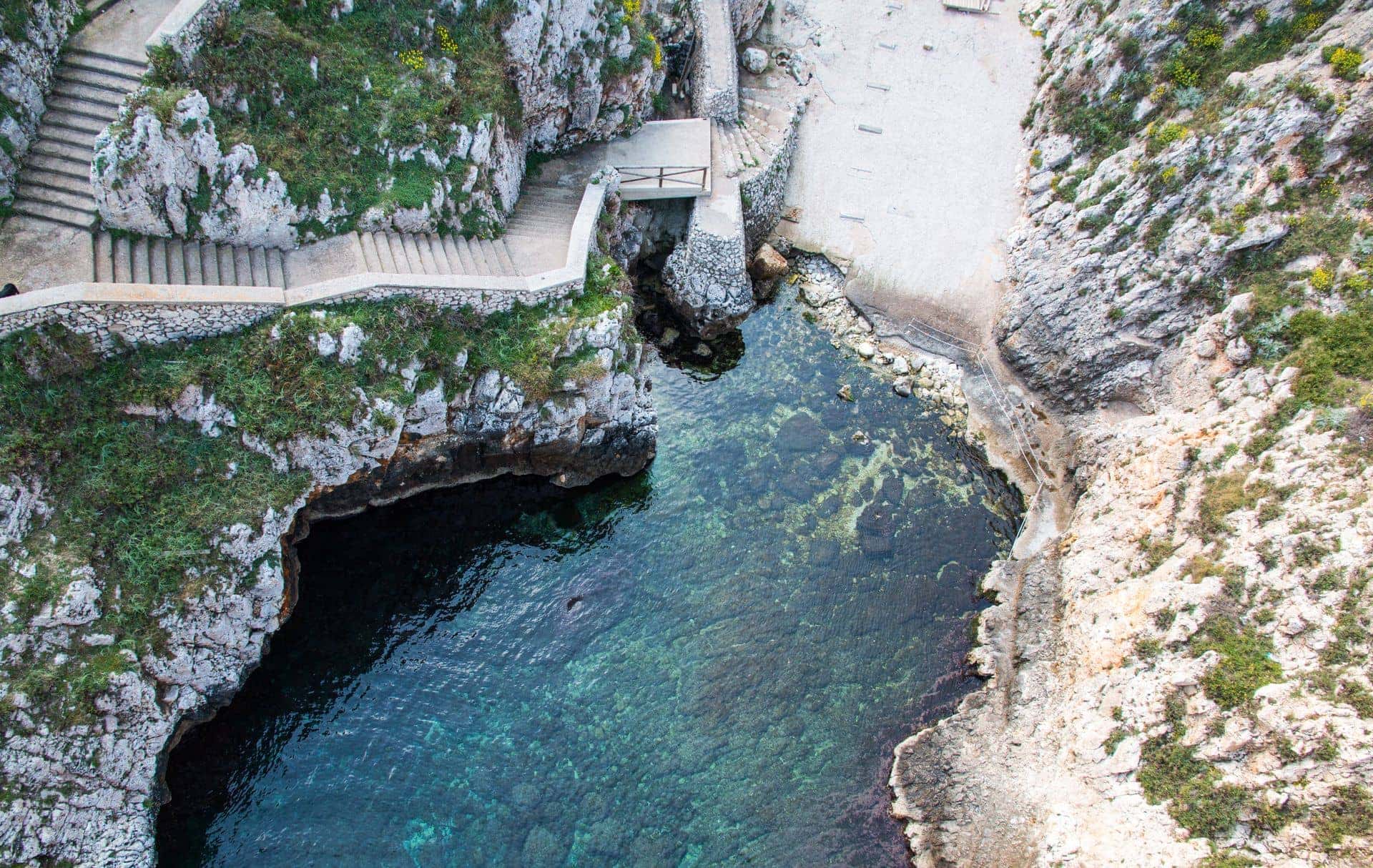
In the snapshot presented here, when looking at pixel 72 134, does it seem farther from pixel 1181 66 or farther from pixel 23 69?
pixel 1181 66

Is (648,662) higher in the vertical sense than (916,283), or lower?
lower

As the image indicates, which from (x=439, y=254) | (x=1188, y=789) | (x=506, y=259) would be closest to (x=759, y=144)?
(x=506, y=259)

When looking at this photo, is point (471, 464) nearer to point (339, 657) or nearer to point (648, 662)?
point (339, 657)

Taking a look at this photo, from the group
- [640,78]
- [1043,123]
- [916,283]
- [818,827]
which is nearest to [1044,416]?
[916,283]

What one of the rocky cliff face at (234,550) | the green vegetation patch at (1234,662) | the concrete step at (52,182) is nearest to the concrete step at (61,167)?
the concrete step at (52,182)

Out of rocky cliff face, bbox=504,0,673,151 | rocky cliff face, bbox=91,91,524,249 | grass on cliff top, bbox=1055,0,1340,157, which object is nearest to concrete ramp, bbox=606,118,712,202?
rocky cliff face, bbox=504,0,673,151
